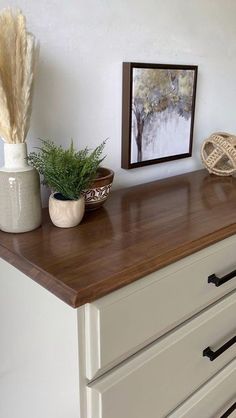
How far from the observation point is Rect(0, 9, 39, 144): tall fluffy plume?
2.53ft

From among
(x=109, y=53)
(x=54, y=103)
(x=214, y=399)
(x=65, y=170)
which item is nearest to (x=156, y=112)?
(x=109, y=53)

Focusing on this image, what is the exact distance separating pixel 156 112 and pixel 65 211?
56cm

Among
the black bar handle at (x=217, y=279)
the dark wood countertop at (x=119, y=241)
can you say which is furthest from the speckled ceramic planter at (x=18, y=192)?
the black bar handle at (x=217, y=279)

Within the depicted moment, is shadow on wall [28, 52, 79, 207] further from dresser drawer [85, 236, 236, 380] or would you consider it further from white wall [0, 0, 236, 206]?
dresser drawer [85, 236, 236, 380]

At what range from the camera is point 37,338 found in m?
0.82

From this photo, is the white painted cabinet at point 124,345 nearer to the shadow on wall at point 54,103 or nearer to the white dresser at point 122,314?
the white dresser at point 122,314

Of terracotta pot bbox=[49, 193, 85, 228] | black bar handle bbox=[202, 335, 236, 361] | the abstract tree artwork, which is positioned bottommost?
black bar handle bbox=[202, 335, 236, 361]

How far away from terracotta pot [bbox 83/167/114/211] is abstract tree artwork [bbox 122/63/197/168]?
0.25 metres

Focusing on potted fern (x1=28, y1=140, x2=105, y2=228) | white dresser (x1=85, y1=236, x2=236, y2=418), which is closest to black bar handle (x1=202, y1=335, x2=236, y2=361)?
white dresser (x1=85, y1=236, x2=236, y2=418)

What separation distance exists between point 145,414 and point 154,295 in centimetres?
29

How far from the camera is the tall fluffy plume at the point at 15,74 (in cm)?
77

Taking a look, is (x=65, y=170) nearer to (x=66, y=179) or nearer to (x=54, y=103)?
(x=66, y=179)

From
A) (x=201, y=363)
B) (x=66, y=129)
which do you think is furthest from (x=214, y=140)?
(x=201, y=363)

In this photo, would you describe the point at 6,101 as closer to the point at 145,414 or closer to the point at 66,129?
the point at 66,129
